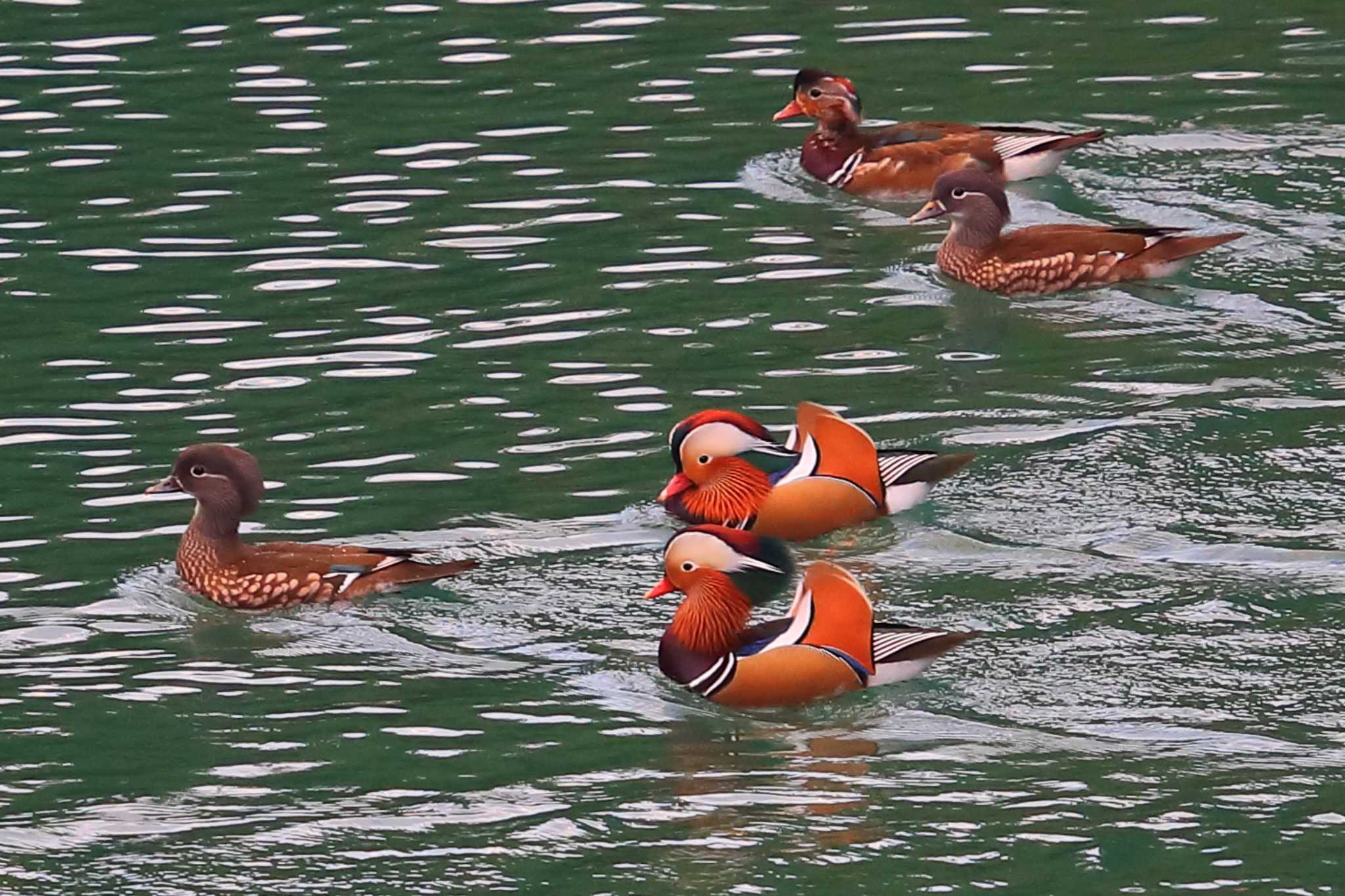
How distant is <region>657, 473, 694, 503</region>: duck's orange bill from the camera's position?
12.1 meters

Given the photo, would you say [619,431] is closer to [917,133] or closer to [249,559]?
[249,559]

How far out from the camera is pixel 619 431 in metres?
13.4

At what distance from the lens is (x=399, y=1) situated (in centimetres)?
2212

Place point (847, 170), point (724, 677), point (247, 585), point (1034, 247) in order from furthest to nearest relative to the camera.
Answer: point (847, 170)
point (1034, 247)
point (247, 585)
point (724, 677)

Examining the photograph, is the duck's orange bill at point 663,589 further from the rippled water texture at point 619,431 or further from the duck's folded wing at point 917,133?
the duck's folded wing at point 917,133

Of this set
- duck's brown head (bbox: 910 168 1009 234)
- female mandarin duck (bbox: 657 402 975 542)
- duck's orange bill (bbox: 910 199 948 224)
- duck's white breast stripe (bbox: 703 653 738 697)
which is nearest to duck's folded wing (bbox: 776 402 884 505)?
female mandarin duck (bbox: 657 402 975 542)

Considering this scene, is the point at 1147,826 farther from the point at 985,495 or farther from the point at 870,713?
the point at 985,495

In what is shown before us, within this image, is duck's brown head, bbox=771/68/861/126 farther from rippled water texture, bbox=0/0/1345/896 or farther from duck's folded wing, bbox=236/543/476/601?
duck's folded wing, bbox=236/543/476/601

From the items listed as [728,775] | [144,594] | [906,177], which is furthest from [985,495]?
[906,177]

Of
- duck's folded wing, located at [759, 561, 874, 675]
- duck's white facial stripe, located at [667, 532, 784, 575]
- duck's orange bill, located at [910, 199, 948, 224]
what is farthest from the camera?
duck's orange bill, located at [910, 199, 948, 224]

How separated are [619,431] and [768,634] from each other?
121 inches

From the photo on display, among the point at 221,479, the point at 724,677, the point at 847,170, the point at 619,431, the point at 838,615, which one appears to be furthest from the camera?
the point at 847,170

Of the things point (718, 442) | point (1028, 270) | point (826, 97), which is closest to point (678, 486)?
point (718, 442)

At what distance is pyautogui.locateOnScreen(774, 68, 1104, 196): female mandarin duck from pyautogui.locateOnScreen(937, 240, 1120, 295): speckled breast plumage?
1580mm
